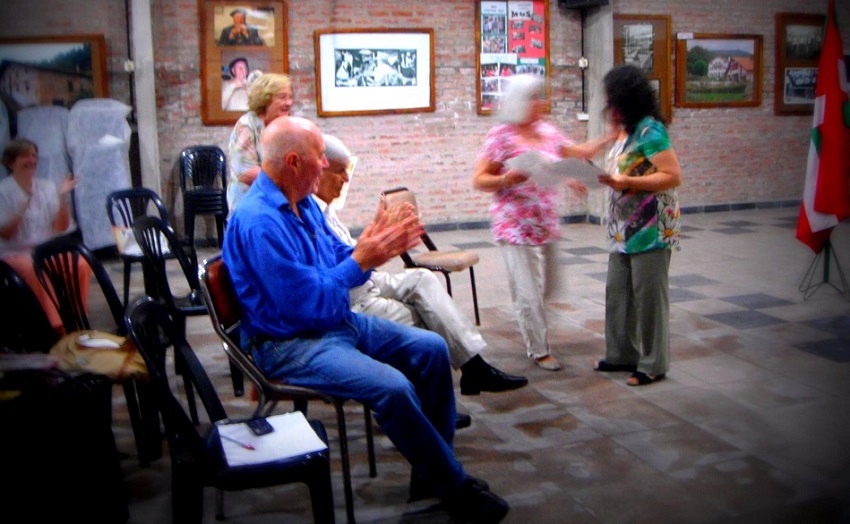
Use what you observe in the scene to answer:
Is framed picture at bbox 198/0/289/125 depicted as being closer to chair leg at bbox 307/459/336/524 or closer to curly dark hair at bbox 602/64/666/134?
curly dark hair at bbox 602/64/666/134

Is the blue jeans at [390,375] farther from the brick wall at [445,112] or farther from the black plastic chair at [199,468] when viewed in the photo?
the brick wall at [445,112]

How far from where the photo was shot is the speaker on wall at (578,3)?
876 cm

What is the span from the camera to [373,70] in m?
8.52

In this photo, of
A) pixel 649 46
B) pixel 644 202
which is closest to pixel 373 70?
pixel 649 46

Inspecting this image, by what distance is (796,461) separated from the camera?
9.90 feet

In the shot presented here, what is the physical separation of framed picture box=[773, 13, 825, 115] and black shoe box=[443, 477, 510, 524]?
907 centimetres

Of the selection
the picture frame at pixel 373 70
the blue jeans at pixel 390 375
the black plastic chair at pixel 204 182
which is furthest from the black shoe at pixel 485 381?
the picture frame at pixel 373 70

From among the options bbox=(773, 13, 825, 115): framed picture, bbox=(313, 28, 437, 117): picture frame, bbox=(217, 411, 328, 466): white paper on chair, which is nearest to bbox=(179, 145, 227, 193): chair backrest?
bbox=(313, 28, 437, 117): picture frame

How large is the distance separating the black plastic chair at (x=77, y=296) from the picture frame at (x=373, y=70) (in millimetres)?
5514

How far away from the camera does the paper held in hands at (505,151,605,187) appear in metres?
3.46

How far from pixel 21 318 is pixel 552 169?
A: 2143 millimetres

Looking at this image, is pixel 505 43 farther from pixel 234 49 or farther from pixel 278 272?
pixel 278 272

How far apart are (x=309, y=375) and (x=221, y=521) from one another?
60cm

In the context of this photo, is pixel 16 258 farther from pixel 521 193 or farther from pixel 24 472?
pixel 521 193
